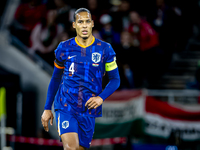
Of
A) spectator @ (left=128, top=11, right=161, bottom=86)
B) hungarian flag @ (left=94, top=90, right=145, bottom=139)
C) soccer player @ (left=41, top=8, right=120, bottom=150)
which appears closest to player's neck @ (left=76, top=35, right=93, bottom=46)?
soccer player @ (left=41, top=8, right=120, bottom=150)

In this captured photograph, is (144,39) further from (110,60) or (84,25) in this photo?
(84,25)

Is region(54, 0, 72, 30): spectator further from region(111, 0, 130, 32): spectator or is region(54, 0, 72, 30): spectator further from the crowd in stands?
region(111, 0, 130, 32): spectator

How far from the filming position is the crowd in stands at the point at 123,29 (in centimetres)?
1101

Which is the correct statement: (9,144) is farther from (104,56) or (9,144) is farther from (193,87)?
(104,56)

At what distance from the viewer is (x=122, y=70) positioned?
34.9 ft

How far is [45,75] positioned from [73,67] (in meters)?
6.55

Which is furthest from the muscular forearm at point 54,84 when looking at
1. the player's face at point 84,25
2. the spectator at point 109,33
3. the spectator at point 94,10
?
the spectator at point 94,10

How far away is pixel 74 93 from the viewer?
4977mm

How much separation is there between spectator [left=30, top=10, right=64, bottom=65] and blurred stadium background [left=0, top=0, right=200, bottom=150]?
0.09 feet

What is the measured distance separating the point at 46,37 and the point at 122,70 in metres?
2.31

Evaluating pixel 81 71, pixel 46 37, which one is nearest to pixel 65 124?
pixel 81 71

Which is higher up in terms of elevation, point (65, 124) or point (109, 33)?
point (109, 33)

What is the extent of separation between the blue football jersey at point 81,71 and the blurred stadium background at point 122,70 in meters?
4.33

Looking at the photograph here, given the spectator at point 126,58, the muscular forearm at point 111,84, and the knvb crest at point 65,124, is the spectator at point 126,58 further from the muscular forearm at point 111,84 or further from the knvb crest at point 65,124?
the knvb crest at point 65,124
